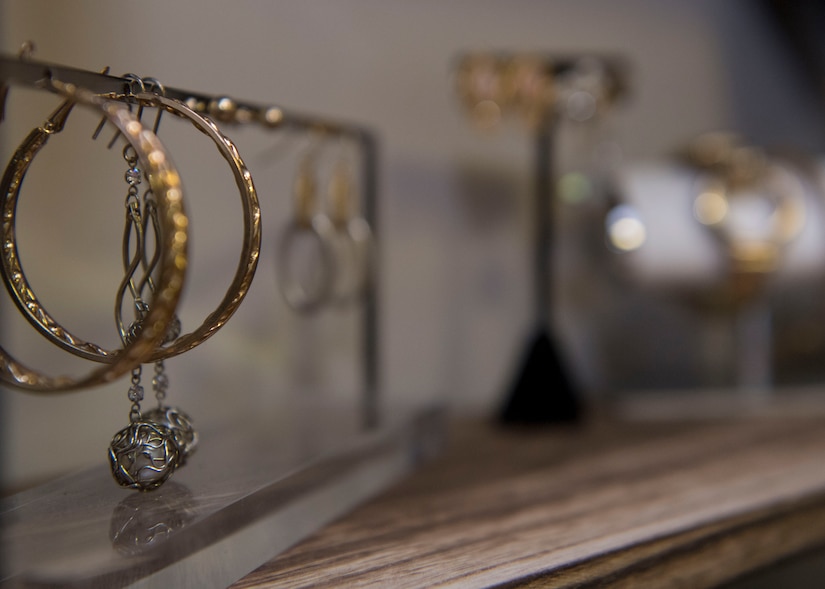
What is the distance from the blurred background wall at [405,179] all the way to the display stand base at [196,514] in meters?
0.14

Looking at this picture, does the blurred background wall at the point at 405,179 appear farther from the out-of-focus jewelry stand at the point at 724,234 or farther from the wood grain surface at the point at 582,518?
the wood grain surface at the point at 582,518

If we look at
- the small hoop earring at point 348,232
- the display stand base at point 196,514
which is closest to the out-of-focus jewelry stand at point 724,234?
the small hoop earring at point 348,232

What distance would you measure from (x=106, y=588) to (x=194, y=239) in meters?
0.39

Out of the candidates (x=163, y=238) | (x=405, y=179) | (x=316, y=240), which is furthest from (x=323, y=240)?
(x=163, y=238)

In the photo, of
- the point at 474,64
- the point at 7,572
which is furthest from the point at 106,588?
the point at 474,64

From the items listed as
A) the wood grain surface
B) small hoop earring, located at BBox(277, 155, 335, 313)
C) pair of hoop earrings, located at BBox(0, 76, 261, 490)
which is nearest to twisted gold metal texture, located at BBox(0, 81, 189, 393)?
pair of hoop earrings, located at BBox(0, 76, 261, 490)

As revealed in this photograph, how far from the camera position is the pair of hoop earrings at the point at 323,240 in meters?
0.57

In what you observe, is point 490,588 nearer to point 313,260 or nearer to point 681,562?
point 681,562

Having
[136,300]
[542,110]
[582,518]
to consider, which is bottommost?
[582,518]

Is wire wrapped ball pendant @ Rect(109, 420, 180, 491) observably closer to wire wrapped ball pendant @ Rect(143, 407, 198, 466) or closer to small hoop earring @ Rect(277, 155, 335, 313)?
wire wrapped ball pendant @ Rect(143, 407, 198, 466)

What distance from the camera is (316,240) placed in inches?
24.4

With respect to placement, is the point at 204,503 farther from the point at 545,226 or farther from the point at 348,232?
the point at 545,226

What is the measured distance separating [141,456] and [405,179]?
515 millimetres

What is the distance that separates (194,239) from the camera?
62 cm
